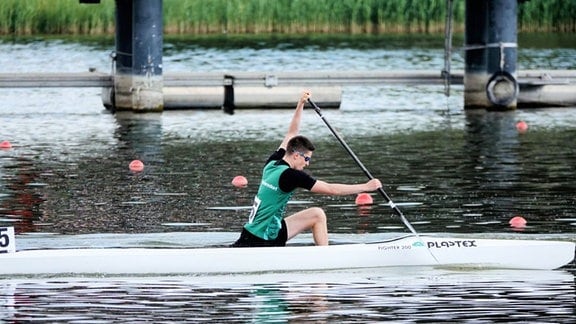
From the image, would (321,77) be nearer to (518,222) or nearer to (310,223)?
(518,222)

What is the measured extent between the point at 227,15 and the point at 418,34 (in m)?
9.05

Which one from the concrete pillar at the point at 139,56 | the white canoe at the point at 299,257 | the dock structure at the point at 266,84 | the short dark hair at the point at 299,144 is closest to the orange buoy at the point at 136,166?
the concrete pillar at the point at 139,56

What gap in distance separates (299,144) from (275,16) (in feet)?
149

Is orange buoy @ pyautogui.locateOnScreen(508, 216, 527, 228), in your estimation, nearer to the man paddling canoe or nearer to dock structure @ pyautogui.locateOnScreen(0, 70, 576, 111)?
the man paddling canoe

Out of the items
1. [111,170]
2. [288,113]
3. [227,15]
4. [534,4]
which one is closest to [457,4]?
[534,4]

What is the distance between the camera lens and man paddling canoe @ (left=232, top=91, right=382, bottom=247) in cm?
1734

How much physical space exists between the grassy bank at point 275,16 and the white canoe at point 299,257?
42.3 meters

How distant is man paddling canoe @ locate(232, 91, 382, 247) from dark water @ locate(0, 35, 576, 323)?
61 cm

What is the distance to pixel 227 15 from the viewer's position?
2425 inches

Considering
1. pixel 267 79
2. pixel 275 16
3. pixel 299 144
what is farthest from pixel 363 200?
pixel 275 16

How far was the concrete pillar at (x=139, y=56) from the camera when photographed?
35.6 m

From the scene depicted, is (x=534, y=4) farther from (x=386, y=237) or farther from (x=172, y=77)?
(x=386, y=237)

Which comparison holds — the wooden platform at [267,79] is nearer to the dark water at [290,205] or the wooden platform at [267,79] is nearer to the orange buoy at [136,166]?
the dark water at [290,205]

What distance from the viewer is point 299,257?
17453 millimetres
